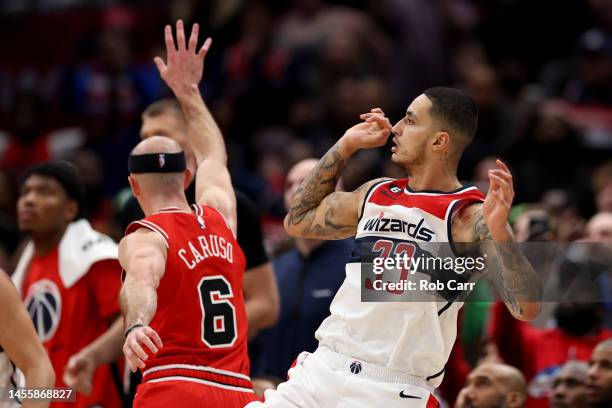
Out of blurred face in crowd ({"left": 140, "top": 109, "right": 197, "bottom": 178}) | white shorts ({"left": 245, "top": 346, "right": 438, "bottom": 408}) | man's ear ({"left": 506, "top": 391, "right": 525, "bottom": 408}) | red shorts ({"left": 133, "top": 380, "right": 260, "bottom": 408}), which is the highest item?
blurred face in crowd ({"left": 140, "top": 109, "right": 197, "bottom": 178})

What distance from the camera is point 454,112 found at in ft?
20.5

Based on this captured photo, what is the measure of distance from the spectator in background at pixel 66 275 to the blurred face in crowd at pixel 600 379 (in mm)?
2904

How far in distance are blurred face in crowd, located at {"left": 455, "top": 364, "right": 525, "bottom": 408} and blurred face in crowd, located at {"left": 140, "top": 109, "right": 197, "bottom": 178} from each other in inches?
87.9

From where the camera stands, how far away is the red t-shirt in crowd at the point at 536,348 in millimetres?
8883

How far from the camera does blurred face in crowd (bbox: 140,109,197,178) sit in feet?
27.5

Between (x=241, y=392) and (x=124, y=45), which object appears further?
(x=124, y=45)

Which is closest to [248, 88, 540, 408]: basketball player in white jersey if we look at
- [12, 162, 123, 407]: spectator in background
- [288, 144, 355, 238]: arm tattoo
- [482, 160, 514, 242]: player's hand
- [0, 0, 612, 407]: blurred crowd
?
[482, 160, 514, 242]: player's hand

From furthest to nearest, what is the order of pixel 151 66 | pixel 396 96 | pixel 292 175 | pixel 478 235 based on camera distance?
pixel 151 66 → pixel 396 96 → pixel 292 175 → pixel 478 235

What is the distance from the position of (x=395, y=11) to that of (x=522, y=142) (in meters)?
3.14

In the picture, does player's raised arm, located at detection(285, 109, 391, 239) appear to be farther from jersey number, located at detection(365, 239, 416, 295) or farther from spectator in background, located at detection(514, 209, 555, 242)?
spectator in background, located at detection(514, 209, 555, 242)

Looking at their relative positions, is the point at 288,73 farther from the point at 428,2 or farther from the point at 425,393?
the point at 425,393

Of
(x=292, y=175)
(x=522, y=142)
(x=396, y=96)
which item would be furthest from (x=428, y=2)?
(x=292, y=175)

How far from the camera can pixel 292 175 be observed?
932cm

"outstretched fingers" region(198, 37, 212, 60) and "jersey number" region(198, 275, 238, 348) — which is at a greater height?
"outstretched fingers" region(198, 37, 212, 60)
